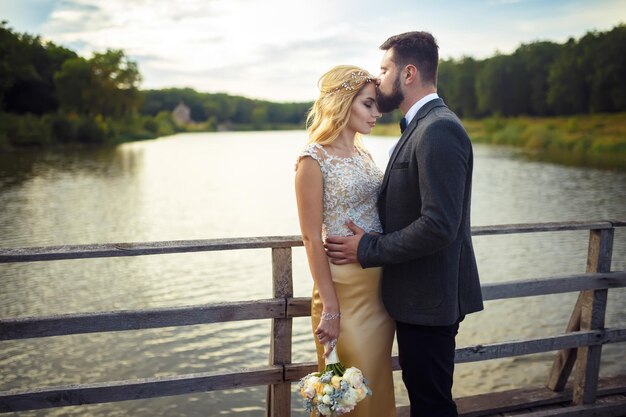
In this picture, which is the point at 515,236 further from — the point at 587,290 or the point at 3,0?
the point at 3,0

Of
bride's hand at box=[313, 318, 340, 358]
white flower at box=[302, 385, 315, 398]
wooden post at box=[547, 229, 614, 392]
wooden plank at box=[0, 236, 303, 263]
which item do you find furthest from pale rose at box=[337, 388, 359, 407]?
wooden post at box=[547, 229, 614, 392]

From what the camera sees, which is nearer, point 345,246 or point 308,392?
point 308,392

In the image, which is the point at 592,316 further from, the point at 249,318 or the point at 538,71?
the point at 538,71

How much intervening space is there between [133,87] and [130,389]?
269ft

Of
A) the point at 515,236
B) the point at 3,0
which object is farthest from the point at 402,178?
the point at 3,0

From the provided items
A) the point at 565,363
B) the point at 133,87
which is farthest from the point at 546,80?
the point at 565,363

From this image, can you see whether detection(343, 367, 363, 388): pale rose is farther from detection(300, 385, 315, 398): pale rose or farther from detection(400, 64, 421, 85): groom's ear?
detection(400, 64, 421, 85): groom's ear

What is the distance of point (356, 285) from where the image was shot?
2.51 meters

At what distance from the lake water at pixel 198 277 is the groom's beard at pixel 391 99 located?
3937mm

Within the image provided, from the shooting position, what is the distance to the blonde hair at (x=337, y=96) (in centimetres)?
251

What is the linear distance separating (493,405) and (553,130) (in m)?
58.3

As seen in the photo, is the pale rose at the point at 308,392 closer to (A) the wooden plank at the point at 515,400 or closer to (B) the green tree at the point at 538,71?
(A) the wooden plank at the point at 515,400

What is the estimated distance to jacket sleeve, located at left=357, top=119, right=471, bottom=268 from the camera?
217cm

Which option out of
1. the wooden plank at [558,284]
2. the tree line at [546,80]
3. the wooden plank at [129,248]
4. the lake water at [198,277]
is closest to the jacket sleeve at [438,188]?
the wooden plank at [129,248]
